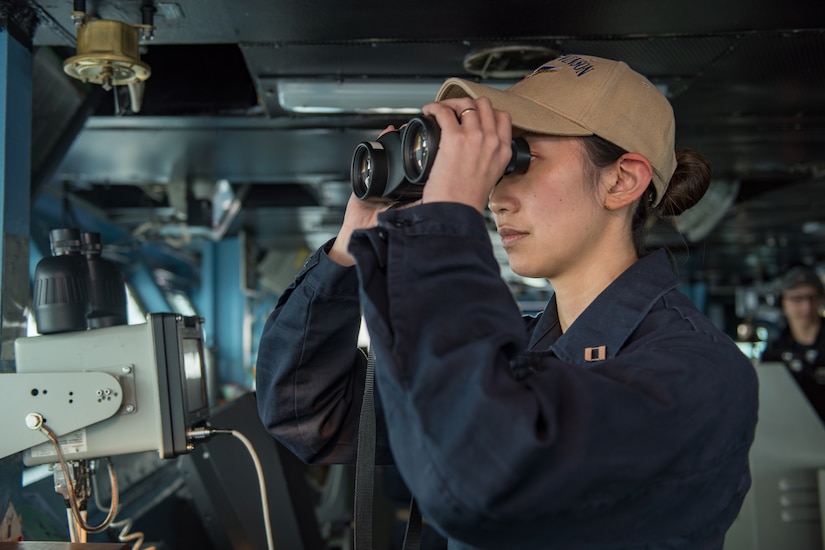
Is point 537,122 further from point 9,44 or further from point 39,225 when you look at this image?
point 39,225

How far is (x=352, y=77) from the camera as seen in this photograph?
231 cm

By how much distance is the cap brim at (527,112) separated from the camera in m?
1.07

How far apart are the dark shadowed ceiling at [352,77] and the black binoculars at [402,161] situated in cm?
39

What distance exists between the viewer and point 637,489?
84cm

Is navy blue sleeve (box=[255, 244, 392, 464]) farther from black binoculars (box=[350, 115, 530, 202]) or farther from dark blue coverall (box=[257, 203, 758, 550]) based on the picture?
dark blue coverall (box=[257, 203, 758, 550])

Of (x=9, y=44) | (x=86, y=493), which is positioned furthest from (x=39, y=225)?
(x=86, y=493)

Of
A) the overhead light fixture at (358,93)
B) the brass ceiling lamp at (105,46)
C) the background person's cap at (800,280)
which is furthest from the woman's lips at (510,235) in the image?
the background person's cap at (800,280)

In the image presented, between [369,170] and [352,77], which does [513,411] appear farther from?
[352,77]

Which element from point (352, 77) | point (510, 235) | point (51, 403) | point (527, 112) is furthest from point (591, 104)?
point (352, 77)

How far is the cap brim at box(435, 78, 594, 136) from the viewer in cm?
107

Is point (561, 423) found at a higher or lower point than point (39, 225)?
lower

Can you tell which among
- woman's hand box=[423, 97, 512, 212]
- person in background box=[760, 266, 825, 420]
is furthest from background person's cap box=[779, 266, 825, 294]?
woman's hand box=[423, 97, 512, 212]

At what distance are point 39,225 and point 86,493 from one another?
13.1 feet

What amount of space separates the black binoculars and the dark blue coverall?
10 cm
